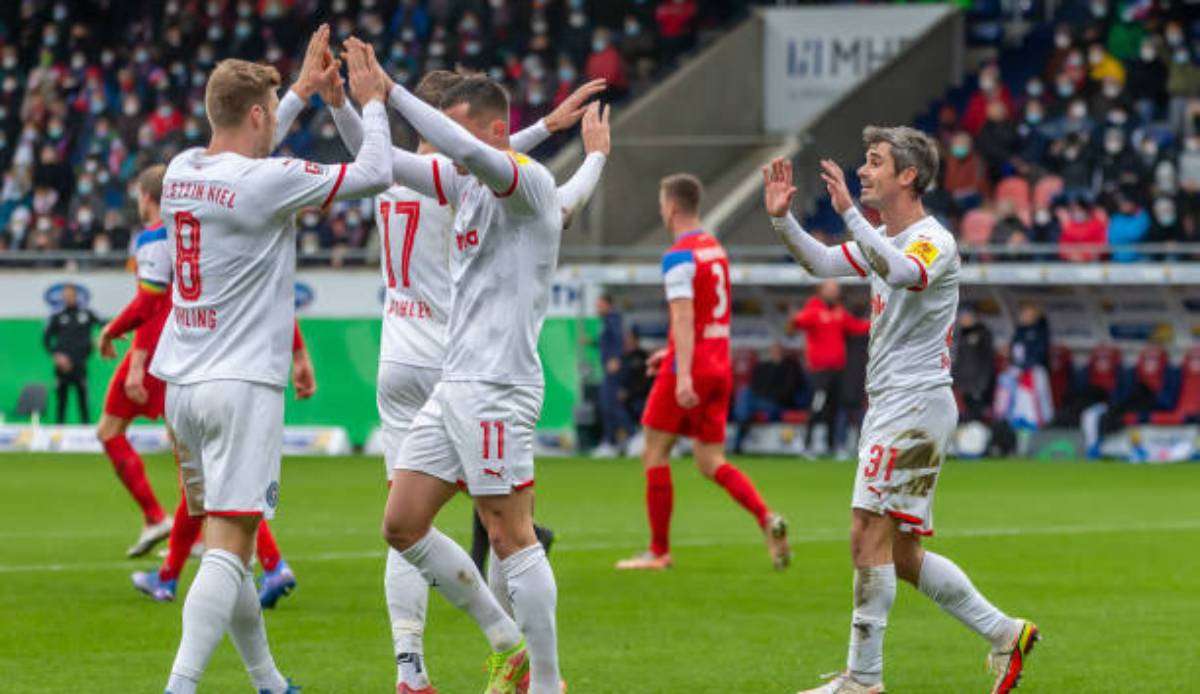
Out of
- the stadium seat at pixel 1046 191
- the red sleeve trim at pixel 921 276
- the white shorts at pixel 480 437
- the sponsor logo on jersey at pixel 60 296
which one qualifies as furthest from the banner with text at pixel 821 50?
the white shorts at pixel 480 437

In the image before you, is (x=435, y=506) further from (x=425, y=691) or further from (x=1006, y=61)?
(x=1006, y=61)

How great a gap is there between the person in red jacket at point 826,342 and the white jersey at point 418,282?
59.0 ft

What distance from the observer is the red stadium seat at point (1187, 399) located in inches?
1077

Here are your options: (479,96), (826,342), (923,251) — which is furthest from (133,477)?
(826,342)

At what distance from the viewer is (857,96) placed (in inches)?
1357

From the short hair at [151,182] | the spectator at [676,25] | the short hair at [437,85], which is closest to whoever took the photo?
the short hair at [437,85]

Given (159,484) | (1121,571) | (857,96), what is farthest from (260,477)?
(857,96)

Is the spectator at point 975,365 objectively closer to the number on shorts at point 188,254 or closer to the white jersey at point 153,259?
the white jersey at point 153,259

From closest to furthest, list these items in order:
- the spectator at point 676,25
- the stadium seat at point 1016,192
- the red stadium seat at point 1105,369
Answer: the red stadium seat at point 1105,369 < the stadium seat at point 1016,192 < the spectator at point 676,25

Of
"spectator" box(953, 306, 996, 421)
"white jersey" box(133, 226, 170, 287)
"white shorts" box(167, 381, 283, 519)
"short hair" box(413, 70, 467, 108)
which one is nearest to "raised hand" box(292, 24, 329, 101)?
"short hair" box(413, 70, 467, 108)

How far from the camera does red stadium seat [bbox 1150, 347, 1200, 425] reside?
2734cm

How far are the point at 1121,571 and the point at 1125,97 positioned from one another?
60.8 ft

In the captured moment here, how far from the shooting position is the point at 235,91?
7742 mm

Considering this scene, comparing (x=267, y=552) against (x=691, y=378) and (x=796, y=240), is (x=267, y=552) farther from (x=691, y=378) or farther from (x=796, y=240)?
(x=796, y=240)
